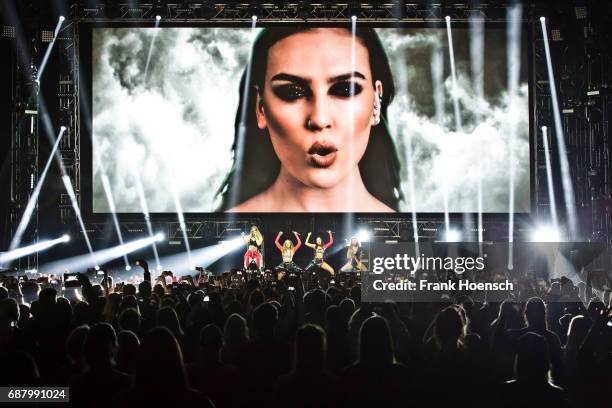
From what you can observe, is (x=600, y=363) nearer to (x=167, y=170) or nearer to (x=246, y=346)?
(x=246, y=346)

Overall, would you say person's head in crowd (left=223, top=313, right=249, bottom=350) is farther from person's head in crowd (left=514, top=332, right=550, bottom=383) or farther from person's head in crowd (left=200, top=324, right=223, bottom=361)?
person's head in crowd (left=514, top=332, right=550, bottom=383)

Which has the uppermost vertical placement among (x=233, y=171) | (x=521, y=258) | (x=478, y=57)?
(x=478, y=57)

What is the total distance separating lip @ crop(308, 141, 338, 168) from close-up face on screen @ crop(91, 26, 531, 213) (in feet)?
0.11

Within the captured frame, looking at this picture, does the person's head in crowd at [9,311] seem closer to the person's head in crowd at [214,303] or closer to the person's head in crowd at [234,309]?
the person's head in crowd at [214,303]

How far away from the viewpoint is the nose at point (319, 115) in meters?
22.7

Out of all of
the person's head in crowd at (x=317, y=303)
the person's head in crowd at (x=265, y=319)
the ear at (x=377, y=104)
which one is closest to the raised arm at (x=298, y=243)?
the ear at (x=377, y=104)

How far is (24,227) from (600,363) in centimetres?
1938

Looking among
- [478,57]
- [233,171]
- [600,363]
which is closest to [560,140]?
[478,57]

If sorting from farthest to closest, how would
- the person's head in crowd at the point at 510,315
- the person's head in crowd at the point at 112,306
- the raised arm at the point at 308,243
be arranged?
the raised arm at the point at 308,243 < the person's head in crowd at the point at 112,306 < the person's head in crowd at the point at 510,315

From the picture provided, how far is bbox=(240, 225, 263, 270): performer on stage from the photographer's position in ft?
74.4

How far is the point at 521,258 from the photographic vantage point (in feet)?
70.0

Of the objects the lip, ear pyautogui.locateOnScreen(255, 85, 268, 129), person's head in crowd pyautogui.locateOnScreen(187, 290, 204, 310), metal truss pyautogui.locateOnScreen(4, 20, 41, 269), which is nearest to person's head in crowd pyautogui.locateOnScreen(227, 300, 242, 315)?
person's head in crowd pyautogui.locateOnScreen(187, 290, 204, 310)

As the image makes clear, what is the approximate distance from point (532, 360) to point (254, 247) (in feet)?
60.1

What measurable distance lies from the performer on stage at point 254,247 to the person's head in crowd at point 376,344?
18.0 m
